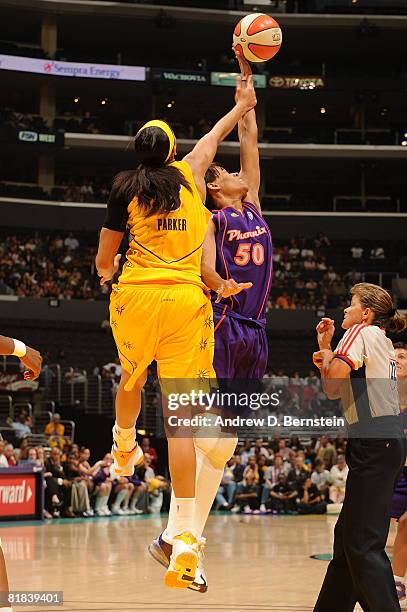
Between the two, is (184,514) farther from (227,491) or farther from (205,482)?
(227,491)

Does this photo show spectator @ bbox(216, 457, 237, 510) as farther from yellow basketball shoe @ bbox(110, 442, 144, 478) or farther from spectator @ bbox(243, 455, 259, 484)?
yellow basketball shoe @ bbox(110, 442, 144, 478)

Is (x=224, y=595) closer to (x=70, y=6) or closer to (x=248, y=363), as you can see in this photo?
(x=248, y=363)

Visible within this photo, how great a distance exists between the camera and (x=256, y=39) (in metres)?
6.38

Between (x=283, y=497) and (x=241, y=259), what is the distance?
1676 centimetres

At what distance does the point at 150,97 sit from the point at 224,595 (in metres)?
34.2

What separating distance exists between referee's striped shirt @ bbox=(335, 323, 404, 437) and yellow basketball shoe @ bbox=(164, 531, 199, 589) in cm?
143

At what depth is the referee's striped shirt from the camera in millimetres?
6152

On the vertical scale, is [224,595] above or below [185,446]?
below

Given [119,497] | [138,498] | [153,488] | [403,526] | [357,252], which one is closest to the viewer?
[403,526]

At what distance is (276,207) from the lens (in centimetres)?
3953

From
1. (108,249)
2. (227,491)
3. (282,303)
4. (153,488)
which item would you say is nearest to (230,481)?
(227,491)

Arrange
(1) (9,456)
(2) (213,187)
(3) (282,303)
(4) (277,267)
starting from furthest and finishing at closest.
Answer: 1. (4) (277,267)
2. (3) (282,303)
3. (1) (9,456)
4. (2) (213,187)

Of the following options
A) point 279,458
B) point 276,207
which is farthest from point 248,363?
point 276,207

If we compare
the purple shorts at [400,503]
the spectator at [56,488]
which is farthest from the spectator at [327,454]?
the purple shorts at [400,503]
